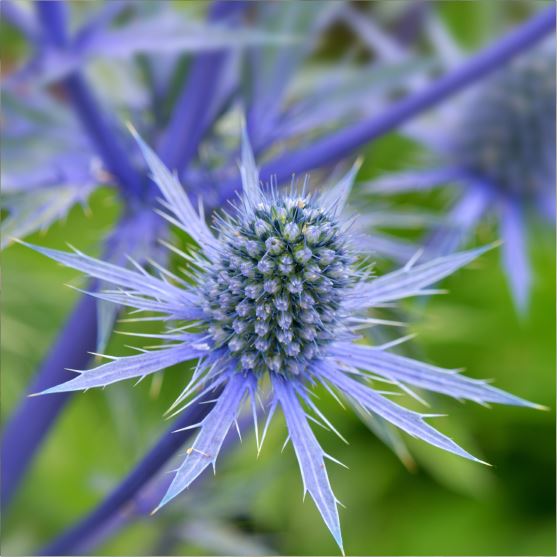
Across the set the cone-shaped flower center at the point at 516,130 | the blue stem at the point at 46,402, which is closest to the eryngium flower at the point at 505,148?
the cone-shaped flower center at the point at 516,130

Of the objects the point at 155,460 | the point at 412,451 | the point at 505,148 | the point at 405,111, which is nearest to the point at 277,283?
the point at 155,460

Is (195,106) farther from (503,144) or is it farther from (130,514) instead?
(503,144)

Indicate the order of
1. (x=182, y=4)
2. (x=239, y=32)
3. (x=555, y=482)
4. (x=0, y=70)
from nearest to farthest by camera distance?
(x=239, y=32) → (x=182, y=4) → (x=555, y=482) → (x=0, y=70)

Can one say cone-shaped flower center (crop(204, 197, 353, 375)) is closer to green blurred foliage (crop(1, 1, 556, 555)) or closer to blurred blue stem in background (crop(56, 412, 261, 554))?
blurred blue stem in background (crop(56, 412, 261, 554))

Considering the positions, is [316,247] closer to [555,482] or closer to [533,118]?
[533,118]

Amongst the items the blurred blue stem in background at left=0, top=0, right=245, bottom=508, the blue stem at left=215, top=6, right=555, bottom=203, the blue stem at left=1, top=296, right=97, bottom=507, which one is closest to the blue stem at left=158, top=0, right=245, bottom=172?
the blurred blue stem in background at left=0, top=0, right=245, bottom=508

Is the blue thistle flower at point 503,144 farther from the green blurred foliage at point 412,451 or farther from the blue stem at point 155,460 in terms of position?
the blue stem at point 155,460

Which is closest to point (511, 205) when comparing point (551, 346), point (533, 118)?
point (533, 118)
